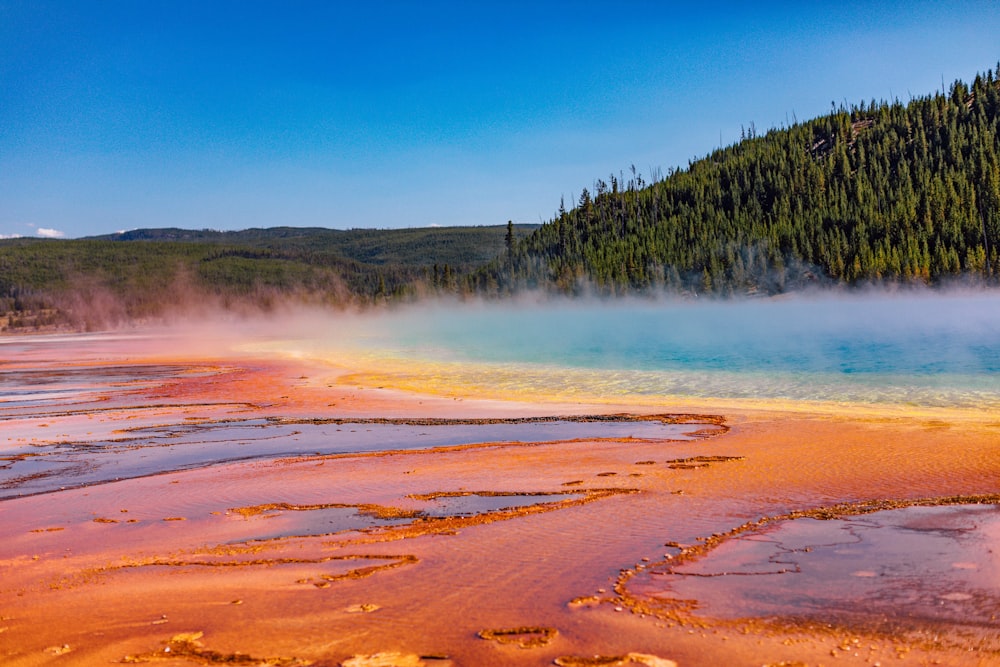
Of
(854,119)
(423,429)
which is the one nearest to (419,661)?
(423,429)

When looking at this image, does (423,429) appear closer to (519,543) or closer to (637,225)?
(519,543)

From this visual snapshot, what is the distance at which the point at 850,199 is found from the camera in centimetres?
13000

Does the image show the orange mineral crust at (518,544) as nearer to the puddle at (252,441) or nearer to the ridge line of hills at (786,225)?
the puddle at (252,441)

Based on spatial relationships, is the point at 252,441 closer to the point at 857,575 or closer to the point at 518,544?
the point at 518,544

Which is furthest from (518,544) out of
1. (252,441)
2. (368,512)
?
(252,441)

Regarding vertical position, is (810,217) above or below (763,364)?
above

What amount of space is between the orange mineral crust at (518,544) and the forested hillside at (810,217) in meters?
98.9

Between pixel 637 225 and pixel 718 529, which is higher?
pixel 637 225

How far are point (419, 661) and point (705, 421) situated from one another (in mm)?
12660

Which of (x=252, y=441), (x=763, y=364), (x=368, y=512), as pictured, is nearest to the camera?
(x=368, y=512)

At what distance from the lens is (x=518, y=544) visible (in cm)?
829

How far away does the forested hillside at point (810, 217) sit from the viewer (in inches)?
4144

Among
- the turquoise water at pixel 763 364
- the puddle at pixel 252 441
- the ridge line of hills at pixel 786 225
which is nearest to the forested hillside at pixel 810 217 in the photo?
the ridge line of hills at pixel 786 225

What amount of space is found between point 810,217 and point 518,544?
429 feet
